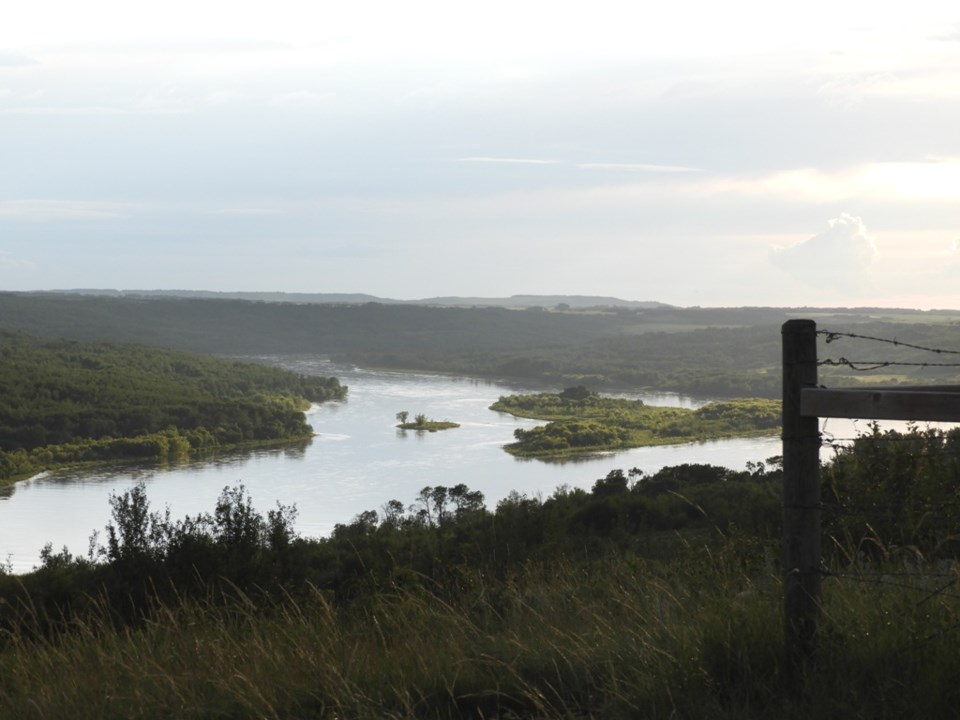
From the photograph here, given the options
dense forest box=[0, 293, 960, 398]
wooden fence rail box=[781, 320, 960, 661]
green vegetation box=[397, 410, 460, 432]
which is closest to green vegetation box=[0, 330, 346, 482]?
green vegetation box=[397, 410, 460, 432]

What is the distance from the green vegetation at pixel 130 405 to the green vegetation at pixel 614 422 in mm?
14552

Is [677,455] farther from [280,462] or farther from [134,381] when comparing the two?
[134,381]

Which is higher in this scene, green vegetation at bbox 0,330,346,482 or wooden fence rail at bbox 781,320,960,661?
wooden fence rail at bbox 781,320,960,661

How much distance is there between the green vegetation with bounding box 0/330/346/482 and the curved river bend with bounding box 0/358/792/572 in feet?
11.9

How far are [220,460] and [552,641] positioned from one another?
193 ft

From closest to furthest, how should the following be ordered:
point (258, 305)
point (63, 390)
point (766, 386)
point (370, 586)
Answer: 1. point (370, 586)
2. point (63, 390)
3. point (766, 386)
4. point (258, 305)

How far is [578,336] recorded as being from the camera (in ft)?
508

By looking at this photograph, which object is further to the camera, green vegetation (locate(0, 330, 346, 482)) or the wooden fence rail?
green vegetation (locate(0, 330, 346, 482))

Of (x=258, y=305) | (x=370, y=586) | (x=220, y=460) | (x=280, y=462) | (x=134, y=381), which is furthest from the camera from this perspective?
(x=258, y=305)

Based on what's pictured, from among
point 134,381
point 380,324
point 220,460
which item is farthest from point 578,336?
point 220,460

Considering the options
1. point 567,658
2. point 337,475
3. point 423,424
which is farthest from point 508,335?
point 567,658

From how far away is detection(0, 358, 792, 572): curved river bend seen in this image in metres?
41.2

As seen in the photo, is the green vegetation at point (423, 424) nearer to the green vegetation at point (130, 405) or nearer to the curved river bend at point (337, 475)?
the curved river bend at point (337, 475)

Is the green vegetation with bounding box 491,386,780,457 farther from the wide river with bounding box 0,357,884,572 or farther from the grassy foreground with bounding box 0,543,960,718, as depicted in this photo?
the grassy foreground with bounding box 0,543,960,718
